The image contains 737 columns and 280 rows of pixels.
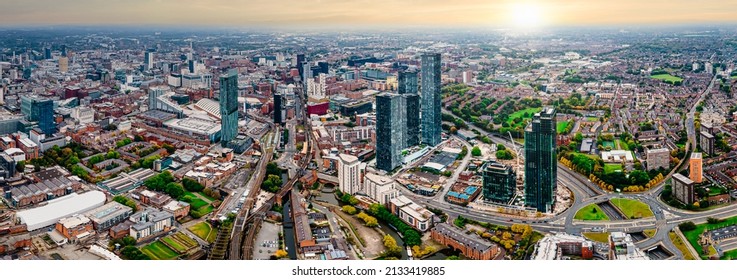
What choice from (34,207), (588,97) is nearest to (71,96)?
(34,207)

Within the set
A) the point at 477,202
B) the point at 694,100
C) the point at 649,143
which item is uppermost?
the point at 694,100

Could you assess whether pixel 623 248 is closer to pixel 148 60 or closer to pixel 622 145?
pixel 622 145

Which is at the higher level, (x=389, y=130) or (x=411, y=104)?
(x=411, y=104)

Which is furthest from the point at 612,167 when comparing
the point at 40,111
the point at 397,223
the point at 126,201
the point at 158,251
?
the point at 40,111

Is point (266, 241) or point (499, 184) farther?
point (499, 184)

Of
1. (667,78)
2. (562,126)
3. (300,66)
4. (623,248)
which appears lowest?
(623,248)

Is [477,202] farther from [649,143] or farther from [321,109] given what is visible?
[321,109]

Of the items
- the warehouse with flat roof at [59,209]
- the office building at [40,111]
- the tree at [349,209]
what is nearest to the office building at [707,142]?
the tree at [349,209]
